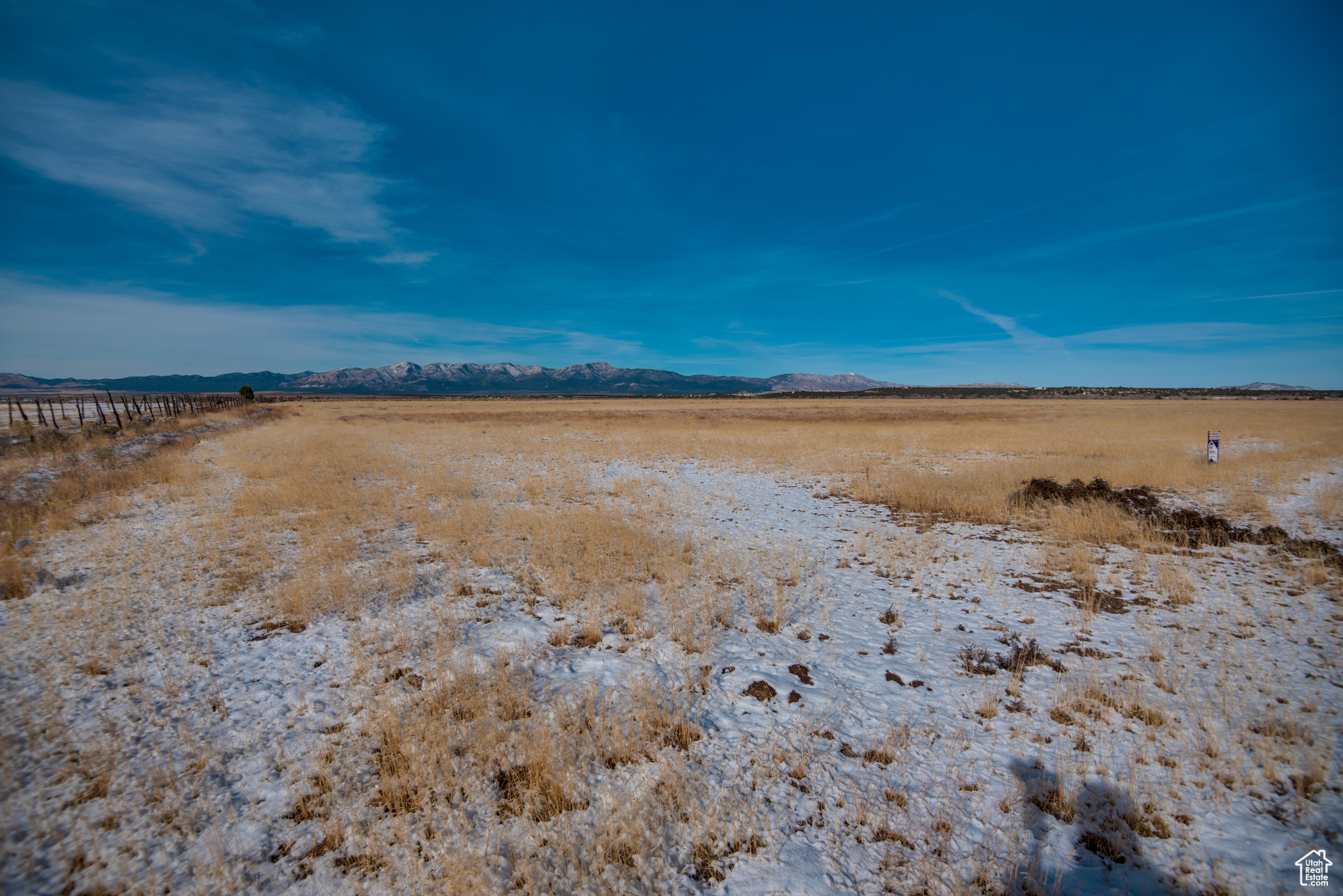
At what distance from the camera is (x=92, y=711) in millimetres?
4719

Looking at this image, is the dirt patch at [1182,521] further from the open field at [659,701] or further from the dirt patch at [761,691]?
the dirt patch at [761,691]

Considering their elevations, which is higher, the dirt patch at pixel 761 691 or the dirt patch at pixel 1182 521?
the dirt patch at pixel 1182 521

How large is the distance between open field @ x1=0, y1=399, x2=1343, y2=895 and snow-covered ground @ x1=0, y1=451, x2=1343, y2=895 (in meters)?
0.03

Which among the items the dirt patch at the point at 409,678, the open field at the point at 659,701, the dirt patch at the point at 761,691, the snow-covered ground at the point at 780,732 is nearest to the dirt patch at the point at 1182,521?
the open field at the point at 659,701

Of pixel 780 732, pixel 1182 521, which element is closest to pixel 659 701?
pixel 780 732

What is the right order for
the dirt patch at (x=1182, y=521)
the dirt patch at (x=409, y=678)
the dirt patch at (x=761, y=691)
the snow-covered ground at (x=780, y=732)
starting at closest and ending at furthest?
the snow-covered ground at (x=780, y=732), the dirt patch at (x=761, y=691), the dirt patch at (x=409, y=678), the dirt patch at (x=1182, y=521)

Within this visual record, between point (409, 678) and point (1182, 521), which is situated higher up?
point (1182, 521)

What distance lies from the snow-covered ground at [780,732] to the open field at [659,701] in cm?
3

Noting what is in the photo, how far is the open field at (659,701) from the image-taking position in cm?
334

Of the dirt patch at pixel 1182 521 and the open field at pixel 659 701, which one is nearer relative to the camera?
the open field at pixel 659 701

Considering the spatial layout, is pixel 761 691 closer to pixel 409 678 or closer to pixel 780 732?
pixel 780 732

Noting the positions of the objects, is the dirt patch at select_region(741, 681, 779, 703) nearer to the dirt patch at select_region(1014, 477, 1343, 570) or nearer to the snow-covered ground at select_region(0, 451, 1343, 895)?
the snow-covered ground at select_region(0, 451, 1343, 895)

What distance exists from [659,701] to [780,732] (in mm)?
1222

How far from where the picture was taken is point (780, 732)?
4.62 meters
